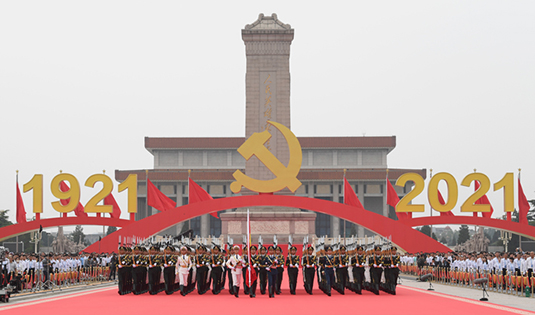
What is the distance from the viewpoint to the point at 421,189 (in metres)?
42.8

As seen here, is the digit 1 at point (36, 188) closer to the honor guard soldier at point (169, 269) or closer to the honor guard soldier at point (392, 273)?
the honor guard soldier at point (169, 269)

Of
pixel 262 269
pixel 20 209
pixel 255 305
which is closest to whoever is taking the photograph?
pixel 255 305

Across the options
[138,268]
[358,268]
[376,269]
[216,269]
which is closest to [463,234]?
[376,269]

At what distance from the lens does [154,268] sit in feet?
73.0

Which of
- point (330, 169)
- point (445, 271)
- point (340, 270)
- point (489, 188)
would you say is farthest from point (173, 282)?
point (330, 169)

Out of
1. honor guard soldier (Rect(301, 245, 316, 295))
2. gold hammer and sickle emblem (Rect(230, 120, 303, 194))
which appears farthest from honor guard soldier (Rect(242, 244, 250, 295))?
gold hammer and sickle emblem (Rect(230, 120, 303, 194))

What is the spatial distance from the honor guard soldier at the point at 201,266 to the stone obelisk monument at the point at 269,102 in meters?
29.0

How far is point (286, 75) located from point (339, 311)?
122 ft

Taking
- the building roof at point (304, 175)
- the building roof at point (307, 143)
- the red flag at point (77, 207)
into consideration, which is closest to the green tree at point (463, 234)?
the building roof at point (304, 175)

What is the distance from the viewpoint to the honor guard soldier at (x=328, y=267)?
22.0 meters

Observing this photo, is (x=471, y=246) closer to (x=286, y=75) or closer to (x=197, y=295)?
(x=286, y=75)

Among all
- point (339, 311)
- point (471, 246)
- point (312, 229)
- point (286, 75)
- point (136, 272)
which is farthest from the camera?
point (471, 246)

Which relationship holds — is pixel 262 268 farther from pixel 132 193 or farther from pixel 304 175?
pixel 304 175

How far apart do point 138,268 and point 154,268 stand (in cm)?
60
